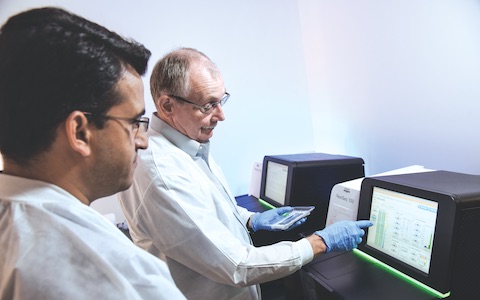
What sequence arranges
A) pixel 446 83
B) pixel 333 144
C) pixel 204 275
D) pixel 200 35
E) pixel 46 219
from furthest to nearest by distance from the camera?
1. pixel 333 144
2. pixel 200 35
3. pixel 446 83
4. pixel 204 275
5. pixel 46 219

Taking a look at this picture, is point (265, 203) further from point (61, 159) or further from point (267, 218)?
point (61, 159)

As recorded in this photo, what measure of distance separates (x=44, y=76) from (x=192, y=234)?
539 mm

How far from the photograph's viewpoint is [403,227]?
0.87 meters

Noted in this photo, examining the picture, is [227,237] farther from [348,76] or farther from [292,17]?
[292,17]

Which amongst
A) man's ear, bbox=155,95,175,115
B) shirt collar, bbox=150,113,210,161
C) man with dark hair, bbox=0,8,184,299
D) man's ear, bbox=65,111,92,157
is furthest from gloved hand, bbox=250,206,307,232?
man's ear, bbox=65,111,92,157

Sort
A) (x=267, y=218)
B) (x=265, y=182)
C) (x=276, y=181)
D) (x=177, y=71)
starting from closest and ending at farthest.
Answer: (x=177, y=71)
(x=267, y=218)
(x=276, y=181)
(x=265, y=182)

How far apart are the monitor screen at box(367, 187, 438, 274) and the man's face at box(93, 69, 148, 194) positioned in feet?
2.58

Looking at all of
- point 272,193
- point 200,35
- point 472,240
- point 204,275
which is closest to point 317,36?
point 200,35

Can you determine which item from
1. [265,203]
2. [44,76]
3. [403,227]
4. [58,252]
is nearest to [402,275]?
[403,227]

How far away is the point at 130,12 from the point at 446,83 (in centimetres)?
152

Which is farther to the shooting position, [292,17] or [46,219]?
[292,17]

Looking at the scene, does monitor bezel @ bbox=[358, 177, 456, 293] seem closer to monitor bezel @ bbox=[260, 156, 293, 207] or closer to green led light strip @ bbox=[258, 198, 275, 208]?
monitor bezel @ bbox=[260, 156, 293, 207]

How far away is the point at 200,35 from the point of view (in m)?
1.68

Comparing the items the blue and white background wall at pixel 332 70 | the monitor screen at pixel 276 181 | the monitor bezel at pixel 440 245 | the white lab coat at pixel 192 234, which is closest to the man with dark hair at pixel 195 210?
the white lab coat at pixel 192 234
